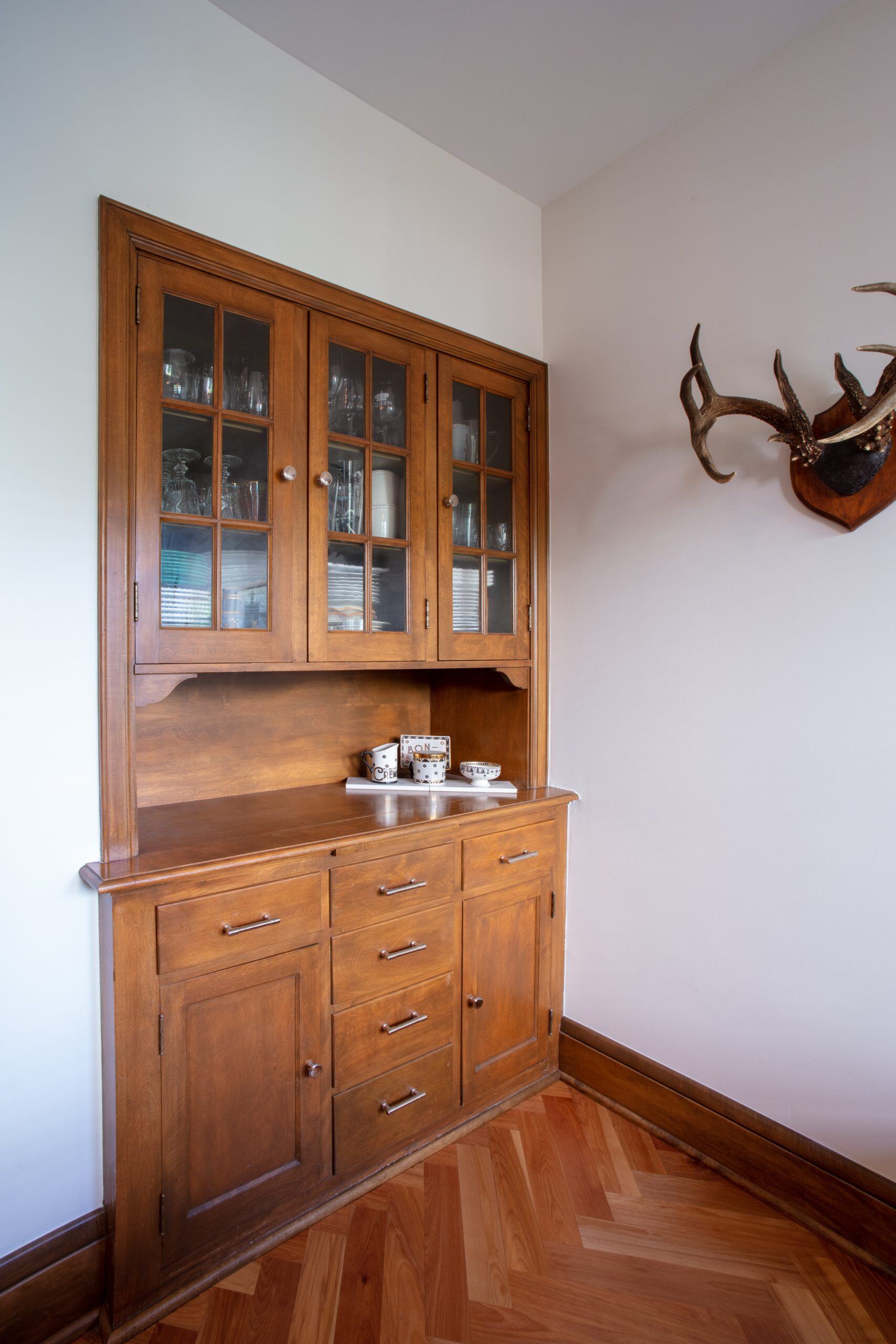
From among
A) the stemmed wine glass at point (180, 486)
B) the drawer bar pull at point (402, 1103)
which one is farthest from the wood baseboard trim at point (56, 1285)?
the stemmed wine glass at point (180, 486)

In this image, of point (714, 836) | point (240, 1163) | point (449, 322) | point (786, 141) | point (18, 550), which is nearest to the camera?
point (18, 550)

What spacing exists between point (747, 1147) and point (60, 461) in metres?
2.26

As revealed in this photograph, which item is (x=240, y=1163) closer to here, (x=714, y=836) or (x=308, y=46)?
(x=714, y=836)

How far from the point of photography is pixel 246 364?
1685 millimetres

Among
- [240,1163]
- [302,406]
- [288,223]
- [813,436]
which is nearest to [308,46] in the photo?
[288,223]

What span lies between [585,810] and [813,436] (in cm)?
122

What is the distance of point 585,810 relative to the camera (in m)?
2.26

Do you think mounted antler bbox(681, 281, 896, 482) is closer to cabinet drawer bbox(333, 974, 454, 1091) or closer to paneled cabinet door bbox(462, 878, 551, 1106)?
paneled cabinet door bbox(462, 878, 551, 1106)

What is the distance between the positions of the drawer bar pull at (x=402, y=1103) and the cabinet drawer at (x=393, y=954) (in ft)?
0.93

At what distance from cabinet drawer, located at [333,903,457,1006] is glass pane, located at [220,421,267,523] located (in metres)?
1.04

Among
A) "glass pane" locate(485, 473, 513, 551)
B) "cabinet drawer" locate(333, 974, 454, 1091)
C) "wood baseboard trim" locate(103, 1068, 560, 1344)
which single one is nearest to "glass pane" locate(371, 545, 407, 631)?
"glass pane" locate(485, 473, 513, 551)

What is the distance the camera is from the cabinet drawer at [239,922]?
4.76 ft

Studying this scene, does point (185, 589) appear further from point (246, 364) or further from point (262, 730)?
point (262, 730)

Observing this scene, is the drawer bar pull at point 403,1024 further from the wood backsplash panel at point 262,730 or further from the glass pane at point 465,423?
the glass pane at point 465,423
